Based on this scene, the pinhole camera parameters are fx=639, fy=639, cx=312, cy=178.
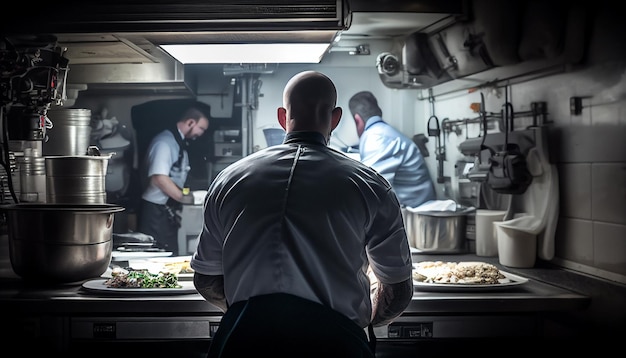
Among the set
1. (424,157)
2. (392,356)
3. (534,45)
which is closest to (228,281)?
(392,356)

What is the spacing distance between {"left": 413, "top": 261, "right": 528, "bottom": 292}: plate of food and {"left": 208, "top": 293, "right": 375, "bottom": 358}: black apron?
2.98 feet

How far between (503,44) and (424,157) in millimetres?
2624

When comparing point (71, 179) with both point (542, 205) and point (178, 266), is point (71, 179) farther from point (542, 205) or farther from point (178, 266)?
point (542, 205)

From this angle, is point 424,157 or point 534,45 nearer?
point 534,45

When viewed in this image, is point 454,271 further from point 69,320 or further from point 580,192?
point 69,320

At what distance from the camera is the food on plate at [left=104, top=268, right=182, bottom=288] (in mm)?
2691

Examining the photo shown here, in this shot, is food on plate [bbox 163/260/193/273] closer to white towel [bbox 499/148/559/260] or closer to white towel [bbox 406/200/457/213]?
white towel [bbox 406/200/457/213]

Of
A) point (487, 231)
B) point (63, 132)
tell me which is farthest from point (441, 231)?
point (63, 132)

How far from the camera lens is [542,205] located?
3240mm

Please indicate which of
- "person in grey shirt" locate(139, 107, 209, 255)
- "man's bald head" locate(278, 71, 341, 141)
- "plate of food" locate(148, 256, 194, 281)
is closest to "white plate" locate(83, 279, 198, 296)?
"plate of food" locate(148, 256, 194, 281)

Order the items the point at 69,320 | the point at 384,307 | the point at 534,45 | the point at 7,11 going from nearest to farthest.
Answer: the point at 384,307 < the point at 69,320 < the point at 7,11 < the point at 534,45

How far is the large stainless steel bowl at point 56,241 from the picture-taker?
277cm

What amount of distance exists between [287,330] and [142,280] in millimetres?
A: 1096

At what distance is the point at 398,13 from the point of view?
3799 mm
